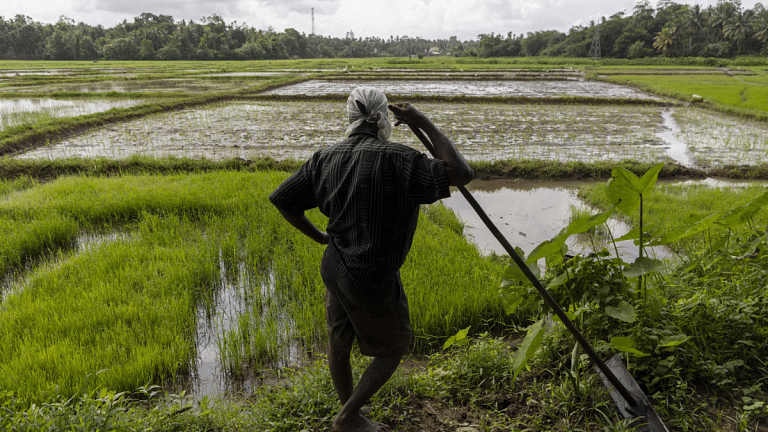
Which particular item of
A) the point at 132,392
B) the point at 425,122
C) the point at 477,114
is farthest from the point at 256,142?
the point at 425,122

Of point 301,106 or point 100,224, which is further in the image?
point 301,106

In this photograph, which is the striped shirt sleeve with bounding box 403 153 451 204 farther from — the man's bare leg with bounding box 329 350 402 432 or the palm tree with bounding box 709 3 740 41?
the palm tree with bounding box 709 3 740 41

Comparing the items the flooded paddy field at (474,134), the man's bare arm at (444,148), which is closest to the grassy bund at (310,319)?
the man's bare arm at (444,148)

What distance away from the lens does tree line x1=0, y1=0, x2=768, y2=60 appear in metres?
40.7

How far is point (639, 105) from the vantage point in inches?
538

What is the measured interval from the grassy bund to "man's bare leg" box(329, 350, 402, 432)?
0.24m

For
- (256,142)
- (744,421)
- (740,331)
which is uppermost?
(256,142)

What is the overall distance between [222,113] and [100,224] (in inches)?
317

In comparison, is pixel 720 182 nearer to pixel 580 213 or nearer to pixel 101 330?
pixel 580 213

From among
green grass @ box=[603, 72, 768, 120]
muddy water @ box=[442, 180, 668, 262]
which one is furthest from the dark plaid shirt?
green grass @ box=[603, 72, 768, 120]

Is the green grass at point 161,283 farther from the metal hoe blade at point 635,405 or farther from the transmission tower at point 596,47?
the transmission tower at point 596,47

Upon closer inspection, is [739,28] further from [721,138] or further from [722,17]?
[721,138]

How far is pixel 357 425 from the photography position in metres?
1.81

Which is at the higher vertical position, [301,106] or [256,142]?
[301,106]
